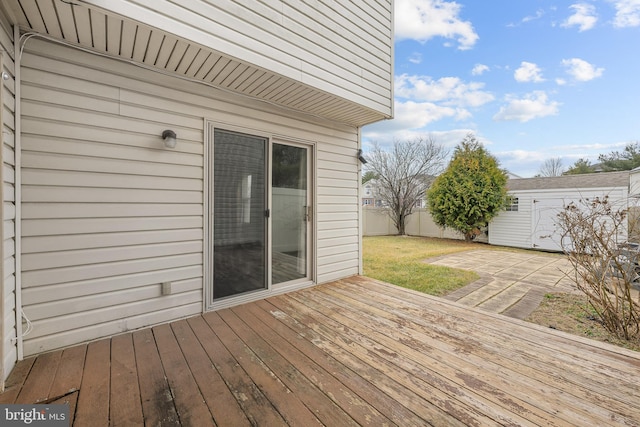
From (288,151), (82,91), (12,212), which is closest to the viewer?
(12,212)

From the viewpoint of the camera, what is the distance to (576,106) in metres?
10.7

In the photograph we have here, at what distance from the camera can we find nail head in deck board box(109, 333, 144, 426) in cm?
133

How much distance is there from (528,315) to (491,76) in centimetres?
1092

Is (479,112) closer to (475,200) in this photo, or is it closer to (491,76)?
(491,76)

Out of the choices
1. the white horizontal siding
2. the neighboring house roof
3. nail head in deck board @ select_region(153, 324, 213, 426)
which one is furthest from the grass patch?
the neighboring house roof

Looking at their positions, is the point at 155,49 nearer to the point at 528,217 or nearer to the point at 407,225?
the point at 528,217

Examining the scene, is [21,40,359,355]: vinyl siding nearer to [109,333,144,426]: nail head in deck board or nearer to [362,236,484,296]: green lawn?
[109,333,144,426]: nail head in deck board

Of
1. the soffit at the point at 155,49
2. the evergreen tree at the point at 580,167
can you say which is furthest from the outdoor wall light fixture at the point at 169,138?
the evergreen tree at the point at 580,167

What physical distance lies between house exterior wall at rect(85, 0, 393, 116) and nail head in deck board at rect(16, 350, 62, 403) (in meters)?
2.34

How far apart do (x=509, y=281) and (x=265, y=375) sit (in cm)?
458

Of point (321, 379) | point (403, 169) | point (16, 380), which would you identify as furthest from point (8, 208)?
point (403, 169)

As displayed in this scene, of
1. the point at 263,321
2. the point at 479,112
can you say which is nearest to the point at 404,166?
the point at 479,112

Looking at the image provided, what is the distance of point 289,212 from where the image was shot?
351cm

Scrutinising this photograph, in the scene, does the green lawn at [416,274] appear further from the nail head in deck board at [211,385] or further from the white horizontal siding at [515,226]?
the white horizontal siding at [515,226]
